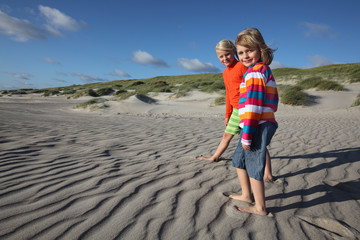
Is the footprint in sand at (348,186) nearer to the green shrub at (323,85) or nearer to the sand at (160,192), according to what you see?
the sand at (160,192)

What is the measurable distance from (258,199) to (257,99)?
0.89m

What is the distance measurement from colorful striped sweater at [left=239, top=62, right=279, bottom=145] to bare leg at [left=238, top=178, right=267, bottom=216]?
38 cm

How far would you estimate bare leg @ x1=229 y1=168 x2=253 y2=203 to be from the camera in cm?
198

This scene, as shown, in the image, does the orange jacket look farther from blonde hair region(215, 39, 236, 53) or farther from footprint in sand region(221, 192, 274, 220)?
footprint in sand region(221, 192, 274, 220)

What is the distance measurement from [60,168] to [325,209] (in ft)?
10.4

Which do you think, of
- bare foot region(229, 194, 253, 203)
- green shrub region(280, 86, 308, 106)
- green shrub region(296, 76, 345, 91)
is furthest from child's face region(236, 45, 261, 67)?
green shrub region(296, 76, 345, 91)

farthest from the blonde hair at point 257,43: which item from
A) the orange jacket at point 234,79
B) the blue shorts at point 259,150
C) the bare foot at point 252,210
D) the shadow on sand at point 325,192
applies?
the shadow on sand at point 325,192

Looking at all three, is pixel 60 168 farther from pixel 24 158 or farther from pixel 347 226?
pixel 347 226

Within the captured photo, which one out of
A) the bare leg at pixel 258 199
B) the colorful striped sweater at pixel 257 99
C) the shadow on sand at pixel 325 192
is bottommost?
the shadow on sand at pixel 325 192

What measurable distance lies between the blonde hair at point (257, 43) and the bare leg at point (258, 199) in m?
0.99

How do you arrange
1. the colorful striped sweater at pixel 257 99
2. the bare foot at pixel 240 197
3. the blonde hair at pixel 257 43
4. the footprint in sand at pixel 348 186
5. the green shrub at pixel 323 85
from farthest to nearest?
the green shrub at pixel 323 85
the footprint in sand at pixel 348 186
the bare foot at pixel 240 197
the blonde hair at pixel 257 43
the colorful striped sweater at pixel 257 99

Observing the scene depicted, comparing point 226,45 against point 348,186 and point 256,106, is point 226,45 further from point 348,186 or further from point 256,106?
point 348,186

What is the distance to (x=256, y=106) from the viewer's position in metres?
1.59

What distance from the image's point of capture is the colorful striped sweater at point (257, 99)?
5.23 feet
